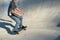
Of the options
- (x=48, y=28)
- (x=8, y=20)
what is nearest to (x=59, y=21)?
(x=48, y=28)

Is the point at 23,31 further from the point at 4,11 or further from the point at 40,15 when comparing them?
the point at 4,11

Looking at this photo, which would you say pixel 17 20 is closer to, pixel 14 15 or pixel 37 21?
pixel 14 15

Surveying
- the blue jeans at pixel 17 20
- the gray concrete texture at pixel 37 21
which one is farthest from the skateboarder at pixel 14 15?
the gray concrete texture at pixel 37 21

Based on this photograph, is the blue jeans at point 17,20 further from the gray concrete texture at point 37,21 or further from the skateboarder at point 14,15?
the gray concrete texture at point 37,21

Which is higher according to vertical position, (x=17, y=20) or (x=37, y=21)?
(x=17, y=20)

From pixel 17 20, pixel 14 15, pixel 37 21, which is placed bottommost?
pixel 37 21

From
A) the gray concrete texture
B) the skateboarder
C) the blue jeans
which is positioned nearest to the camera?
the gray concrete texture

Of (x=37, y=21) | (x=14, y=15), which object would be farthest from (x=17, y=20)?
(x=37, y=21)

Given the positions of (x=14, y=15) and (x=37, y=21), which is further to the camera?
(x=37, y=21)

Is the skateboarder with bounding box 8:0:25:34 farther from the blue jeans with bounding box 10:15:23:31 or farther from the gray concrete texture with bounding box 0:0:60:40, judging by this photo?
the gray concrete texture with bounding box 0:0:60:40

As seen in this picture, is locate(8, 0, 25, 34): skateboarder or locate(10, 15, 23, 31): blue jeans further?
locate(10, 15, 23, 31): blue jeans

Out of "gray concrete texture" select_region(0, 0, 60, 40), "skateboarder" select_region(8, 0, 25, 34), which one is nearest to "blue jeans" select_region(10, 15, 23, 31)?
"skateboarder" select_region(8, 0, 25, 34)

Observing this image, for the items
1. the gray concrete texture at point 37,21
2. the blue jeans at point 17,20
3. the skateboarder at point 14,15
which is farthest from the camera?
the blue jeans at point 17,20

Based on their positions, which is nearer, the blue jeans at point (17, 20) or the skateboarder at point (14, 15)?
the skateboarder at point (14, 15)
